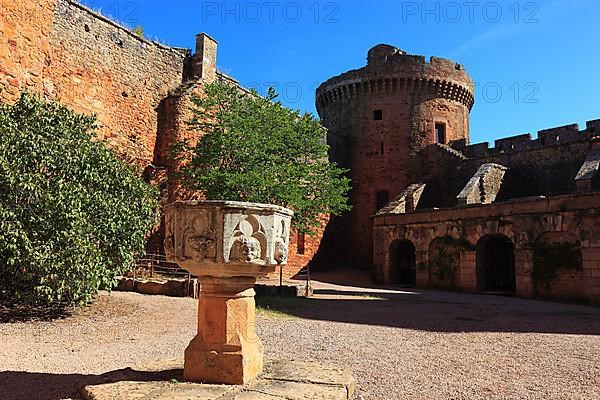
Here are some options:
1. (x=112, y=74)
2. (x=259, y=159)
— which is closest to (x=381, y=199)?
(x=259, y=159)

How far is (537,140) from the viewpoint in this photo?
2361 centimetres

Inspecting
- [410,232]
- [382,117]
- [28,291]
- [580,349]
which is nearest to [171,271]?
[28,291]

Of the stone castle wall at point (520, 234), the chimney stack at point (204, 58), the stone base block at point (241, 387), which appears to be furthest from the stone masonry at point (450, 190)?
the stone base block at point (241, 387)

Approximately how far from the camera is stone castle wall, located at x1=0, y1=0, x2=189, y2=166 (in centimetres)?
1313

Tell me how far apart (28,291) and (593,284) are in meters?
15.3

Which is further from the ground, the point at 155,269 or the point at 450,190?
the point at 450,190

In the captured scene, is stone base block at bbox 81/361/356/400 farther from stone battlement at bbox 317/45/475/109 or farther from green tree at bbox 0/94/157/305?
stone battlement at bbox 317/45/475/109

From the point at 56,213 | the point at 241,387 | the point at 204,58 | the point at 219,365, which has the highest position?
→ the point at 204,58

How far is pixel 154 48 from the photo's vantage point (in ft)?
61.4

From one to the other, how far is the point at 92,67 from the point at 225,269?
1442cm

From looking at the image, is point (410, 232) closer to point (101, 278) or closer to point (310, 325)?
point (310, 325)

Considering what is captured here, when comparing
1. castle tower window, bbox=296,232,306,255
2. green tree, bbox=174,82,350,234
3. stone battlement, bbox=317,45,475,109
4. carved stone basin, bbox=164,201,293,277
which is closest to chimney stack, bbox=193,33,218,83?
green tree, bbox=174,82,350,234

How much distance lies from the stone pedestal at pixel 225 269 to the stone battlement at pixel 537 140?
843 inches

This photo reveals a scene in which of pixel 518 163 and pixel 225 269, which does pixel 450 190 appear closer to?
pixel 518 163
